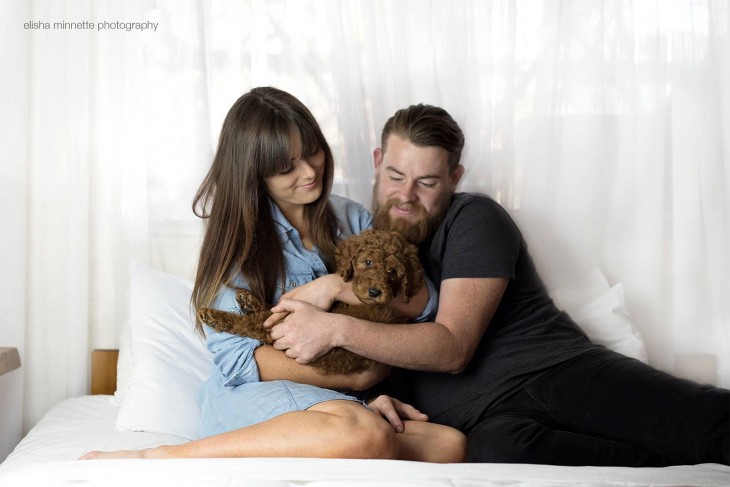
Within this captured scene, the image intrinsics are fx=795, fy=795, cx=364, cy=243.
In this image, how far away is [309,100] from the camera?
2.59 meters

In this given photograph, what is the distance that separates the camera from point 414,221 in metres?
2.25

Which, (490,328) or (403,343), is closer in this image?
(403,343)

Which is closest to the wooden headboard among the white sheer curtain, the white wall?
the white sheer curtain

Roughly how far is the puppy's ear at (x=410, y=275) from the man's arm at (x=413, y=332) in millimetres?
85

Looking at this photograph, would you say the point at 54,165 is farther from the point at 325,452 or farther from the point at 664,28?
the point at 664,28

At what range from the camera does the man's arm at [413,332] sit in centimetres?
191

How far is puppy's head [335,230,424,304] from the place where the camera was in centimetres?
186

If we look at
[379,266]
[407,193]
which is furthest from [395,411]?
[407,193]

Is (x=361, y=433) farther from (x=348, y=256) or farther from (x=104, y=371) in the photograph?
(x=104, y=371)

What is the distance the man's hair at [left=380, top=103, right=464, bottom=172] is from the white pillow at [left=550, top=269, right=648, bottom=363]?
0.58 meters

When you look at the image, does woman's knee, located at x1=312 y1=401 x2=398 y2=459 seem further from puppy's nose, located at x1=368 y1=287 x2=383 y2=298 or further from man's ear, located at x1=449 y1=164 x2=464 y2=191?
man's ear, located at x1=449 y1=164 x2=464 y2=191

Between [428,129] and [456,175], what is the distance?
0.20 meters

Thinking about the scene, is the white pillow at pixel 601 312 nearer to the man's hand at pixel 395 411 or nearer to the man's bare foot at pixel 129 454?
the man's hand at pixel 395 411

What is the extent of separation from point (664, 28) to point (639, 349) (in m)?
0.98
